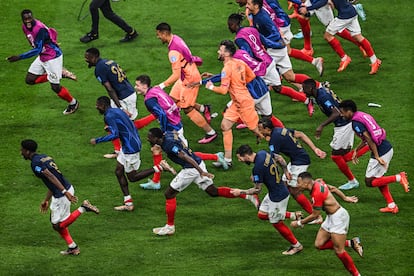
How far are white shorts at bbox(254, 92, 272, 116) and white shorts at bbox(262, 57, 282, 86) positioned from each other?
→ 2.48 feet

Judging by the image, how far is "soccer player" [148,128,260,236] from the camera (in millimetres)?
18953

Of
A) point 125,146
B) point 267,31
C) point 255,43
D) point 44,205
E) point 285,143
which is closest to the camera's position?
point 44,205

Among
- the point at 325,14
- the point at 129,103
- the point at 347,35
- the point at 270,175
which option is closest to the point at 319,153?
the point at 270,175

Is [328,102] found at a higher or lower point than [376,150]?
higher

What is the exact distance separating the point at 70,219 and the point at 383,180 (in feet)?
18.2

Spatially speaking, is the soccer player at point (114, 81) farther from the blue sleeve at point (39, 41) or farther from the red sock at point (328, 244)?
the red sock at point (328, 244)

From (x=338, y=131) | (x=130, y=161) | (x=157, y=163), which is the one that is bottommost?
(x=157, y=163)

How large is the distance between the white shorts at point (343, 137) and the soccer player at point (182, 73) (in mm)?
3019

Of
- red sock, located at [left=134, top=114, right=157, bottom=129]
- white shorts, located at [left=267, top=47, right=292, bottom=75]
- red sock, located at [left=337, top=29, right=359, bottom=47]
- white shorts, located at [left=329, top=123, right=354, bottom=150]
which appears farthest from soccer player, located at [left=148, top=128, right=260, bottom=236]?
red sock, located at [left=337, top=29, right=359, bottom=47]

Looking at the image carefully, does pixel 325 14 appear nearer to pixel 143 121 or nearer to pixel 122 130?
pixel 143 121

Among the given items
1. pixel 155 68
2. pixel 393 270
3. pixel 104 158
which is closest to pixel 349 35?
pixel 155 68

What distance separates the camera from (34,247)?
63.1 feet

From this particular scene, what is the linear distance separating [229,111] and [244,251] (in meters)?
3.59

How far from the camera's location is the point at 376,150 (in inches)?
770
